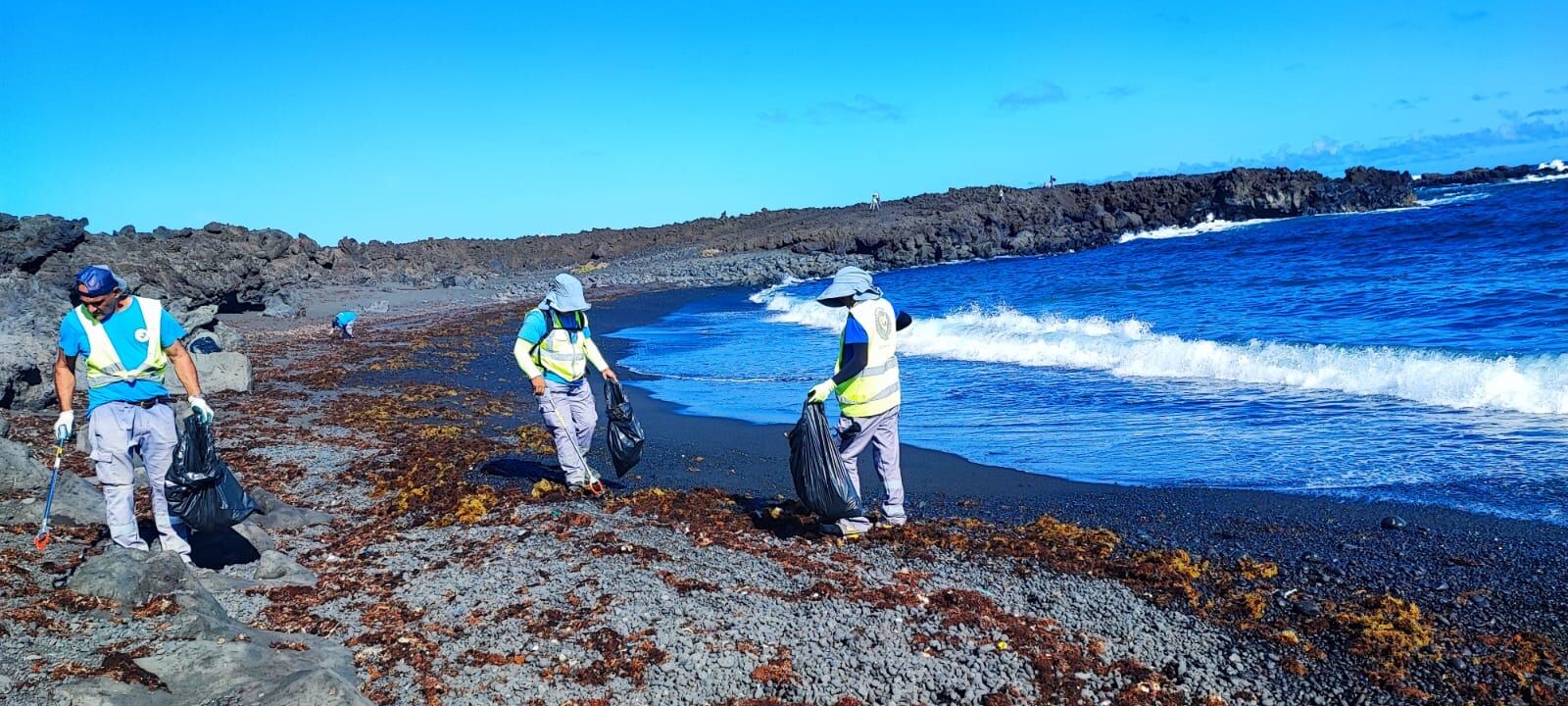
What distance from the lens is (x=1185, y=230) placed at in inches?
2151

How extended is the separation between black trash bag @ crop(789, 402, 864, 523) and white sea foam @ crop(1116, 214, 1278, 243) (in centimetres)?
4919

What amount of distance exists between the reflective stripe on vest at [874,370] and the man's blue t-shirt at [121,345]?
396 centimetres

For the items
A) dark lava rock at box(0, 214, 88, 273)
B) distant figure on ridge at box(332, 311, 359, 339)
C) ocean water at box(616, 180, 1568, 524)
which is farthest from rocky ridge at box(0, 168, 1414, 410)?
ocean water at box(616, 180, 1568, 524)

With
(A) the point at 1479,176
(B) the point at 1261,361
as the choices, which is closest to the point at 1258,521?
(B) the point at 1261,361

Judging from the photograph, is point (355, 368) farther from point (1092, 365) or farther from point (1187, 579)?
point (1187, 579)

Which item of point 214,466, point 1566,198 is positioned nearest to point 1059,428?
point 214,466

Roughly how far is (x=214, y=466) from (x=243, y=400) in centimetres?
780

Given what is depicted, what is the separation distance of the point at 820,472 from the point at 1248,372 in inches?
368

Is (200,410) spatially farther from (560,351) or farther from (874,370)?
(874,370)

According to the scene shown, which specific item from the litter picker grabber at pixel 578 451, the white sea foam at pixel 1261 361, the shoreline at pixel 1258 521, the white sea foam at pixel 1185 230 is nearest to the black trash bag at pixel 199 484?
the litter picker grabber at pixel 578 451

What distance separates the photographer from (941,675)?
4320mm

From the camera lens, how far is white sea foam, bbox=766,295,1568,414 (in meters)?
10.3

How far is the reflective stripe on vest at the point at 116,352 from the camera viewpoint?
16.8 feet

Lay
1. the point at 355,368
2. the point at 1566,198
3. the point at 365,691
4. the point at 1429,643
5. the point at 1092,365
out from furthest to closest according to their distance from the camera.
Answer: the point at 1566,198 → the point at 355,368 → the point at 1092,365 → the point at 1429,643 → the point at 365,691
